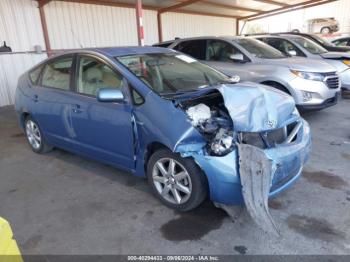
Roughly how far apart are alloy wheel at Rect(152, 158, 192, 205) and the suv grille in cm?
408

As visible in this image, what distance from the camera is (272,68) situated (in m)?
5.73

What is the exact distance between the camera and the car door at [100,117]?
311 centimetres

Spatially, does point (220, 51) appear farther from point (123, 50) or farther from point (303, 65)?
point (123, 50)

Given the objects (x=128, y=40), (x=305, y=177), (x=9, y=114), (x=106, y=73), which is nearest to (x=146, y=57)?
(x=106, y=73)

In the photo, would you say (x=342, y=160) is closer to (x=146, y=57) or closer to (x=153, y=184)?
(x=153, y=184)

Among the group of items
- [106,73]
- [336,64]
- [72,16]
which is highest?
[72,16]

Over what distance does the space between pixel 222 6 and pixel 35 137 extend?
12.7 meters

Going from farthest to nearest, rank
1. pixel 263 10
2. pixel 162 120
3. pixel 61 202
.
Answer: pixel 263 10
pixel 61 202
pixel 162 120

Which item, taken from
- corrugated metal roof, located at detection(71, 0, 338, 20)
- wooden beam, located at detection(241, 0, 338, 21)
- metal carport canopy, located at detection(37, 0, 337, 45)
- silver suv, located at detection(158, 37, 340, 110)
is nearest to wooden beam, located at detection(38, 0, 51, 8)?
metal carport canopy, located at detection(37, 0, 337, 45)

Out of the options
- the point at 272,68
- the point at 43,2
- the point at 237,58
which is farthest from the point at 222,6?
the point at 272,68

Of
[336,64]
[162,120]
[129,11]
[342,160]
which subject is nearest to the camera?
[162,120]

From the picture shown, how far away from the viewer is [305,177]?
11.7ft

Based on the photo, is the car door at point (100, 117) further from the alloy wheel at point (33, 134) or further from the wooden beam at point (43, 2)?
the wooden beam at point (43, 2)

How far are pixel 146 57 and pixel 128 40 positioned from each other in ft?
30.0
